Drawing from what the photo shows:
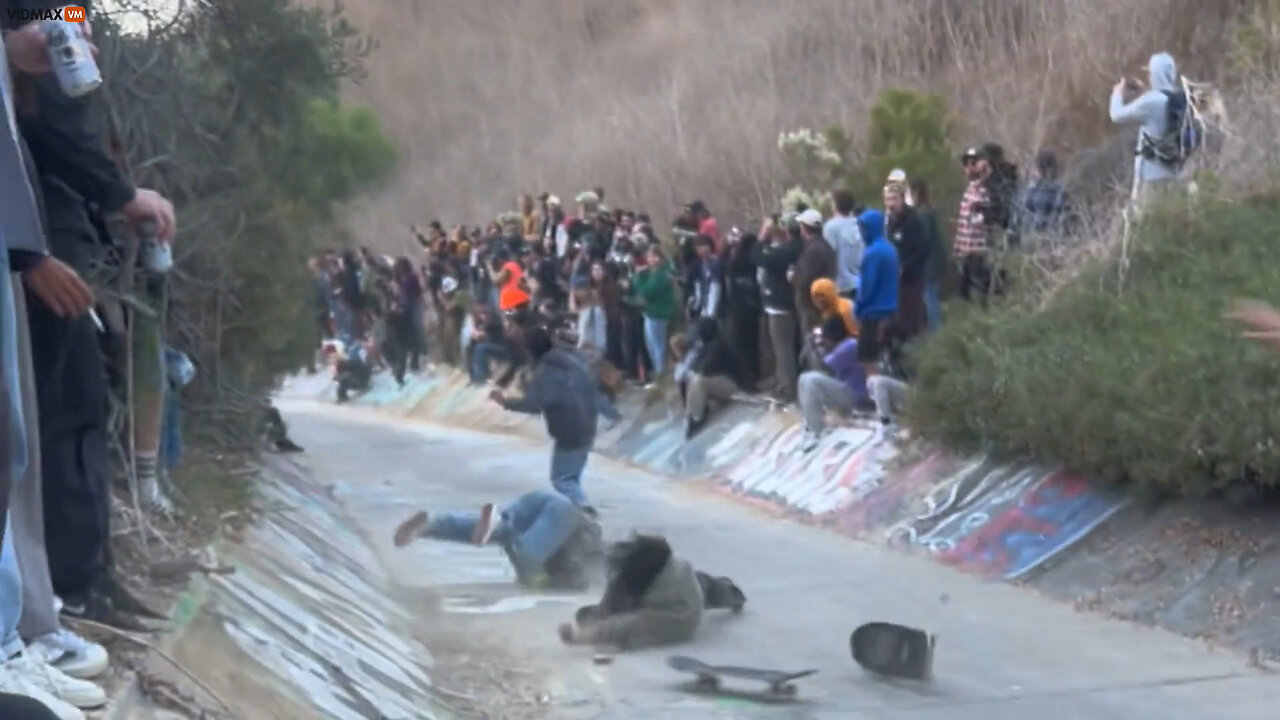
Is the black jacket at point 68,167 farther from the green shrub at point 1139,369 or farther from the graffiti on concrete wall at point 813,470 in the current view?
the graffiti on concrete wall at point 813,470

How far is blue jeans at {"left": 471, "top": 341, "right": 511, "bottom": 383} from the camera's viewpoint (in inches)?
1128

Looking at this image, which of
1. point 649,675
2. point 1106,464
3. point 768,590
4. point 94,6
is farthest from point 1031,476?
point 94,6

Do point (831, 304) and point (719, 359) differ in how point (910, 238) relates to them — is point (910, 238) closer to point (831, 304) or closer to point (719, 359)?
point (831, 304)

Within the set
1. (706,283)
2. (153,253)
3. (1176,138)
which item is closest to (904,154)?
(706,283)

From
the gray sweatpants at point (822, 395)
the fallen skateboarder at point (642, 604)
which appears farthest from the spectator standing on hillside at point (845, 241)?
the fallen skateboarder at point (642, 604)

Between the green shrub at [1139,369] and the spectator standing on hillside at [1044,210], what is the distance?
0.95 meters

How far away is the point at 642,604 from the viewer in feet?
34.3

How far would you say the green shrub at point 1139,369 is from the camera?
1140 cm

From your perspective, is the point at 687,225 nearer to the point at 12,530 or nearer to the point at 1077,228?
the point at 1077,228

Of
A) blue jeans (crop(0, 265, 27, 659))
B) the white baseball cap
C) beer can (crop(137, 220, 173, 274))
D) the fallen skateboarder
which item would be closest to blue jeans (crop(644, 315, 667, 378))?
the white baseball cap

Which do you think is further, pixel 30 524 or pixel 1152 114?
pixel 1152 114

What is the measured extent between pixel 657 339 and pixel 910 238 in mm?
6527

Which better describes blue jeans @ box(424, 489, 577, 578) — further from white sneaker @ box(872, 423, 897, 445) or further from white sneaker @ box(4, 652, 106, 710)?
white sneaker @ box(4, 652, 106, 710)

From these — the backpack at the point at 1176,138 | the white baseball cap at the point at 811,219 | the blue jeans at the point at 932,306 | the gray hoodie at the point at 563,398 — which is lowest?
the blue jeans at the point at 932,306
